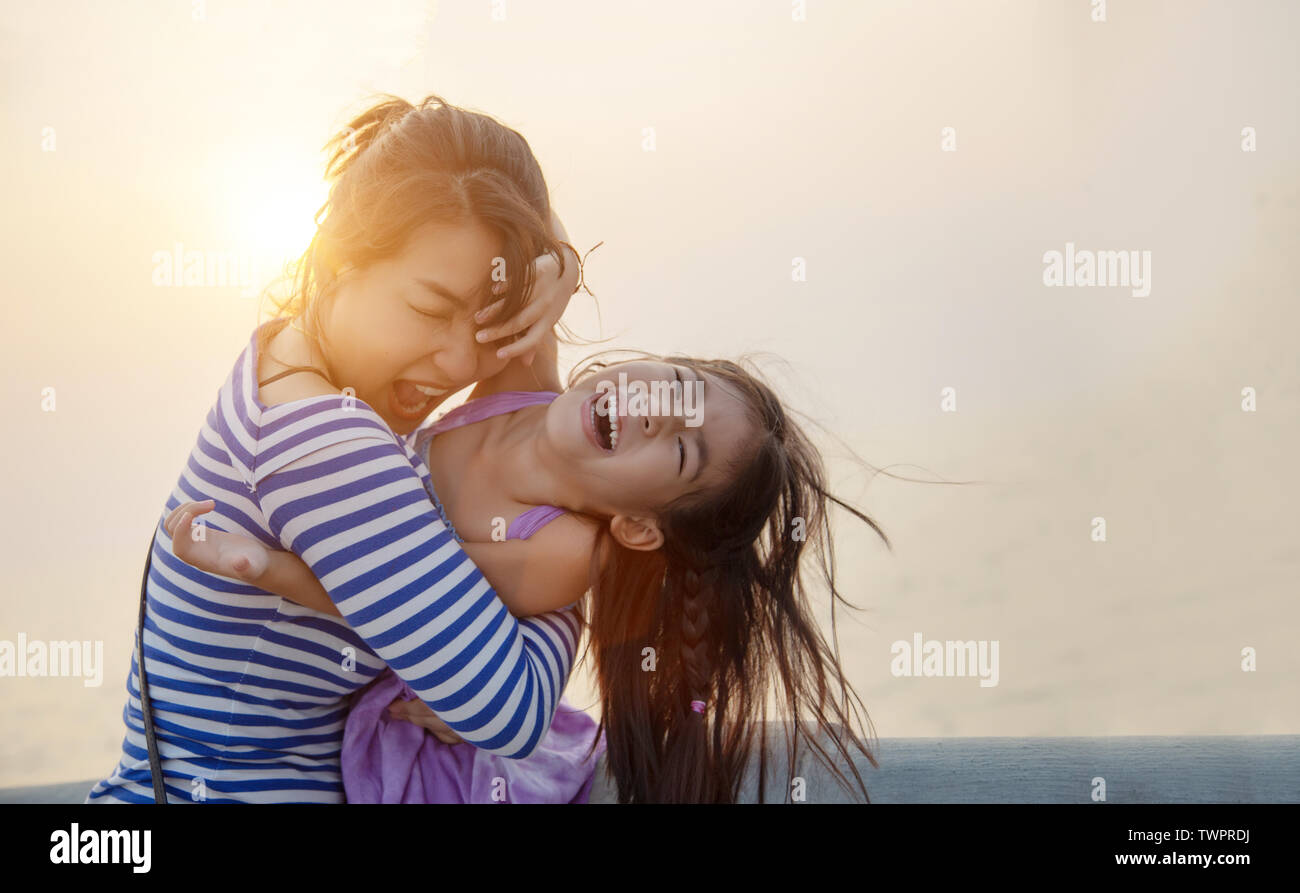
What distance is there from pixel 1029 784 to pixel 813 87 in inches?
53.4

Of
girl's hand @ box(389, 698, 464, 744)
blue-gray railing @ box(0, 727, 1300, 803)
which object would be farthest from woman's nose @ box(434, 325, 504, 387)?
blue-gray railing @ box(0, 727, 1300, 803)

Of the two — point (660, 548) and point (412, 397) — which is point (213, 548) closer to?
point (412, 397)

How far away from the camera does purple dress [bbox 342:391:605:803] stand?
132 cm

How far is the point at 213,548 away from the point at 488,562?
0.34 meters

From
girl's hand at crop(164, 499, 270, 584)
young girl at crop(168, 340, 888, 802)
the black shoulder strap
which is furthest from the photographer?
young girl at crop(168, 340, 888, 802)

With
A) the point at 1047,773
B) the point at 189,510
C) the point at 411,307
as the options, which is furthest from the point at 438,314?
the point at 1047,773

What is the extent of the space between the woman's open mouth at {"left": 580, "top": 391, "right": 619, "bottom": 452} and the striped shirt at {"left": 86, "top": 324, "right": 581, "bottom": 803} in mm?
235

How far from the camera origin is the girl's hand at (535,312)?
129cm

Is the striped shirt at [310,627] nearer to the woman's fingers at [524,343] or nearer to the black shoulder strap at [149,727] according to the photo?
the black shoulder strap at [149,727]

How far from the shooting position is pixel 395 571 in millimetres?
1122

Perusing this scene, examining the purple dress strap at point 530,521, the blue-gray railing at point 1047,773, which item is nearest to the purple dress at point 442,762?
the purple dress strap at point 530,521

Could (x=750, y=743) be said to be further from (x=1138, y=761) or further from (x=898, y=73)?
(x=898, y=73)

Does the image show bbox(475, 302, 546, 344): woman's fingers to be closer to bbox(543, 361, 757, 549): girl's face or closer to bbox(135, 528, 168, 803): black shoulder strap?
bbox(543, 361, 757, 549): girl's face
